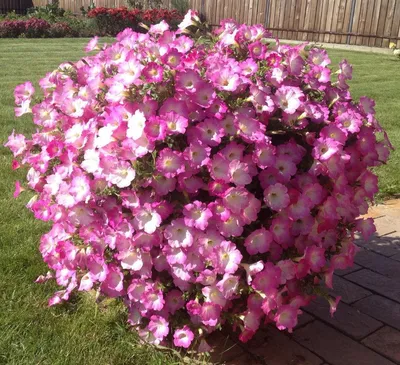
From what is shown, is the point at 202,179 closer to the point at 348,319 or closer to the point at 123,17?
the point at 348,319

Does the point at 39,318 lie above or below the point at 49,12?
above

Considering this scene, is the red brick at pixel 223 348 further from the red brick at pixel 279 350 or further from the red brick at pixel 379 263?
the red brick at pixel 379 263

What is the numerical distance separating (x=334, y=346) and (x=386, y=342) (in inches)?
10.4

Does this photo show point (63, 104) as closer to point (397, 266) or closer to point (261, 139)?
point (261, 139)

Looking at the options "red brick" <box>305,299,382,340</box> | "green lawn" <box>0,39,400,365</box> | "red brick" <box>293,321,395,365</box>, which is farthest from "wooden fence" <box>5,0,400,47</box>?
"red brick" <box>293,321,395,365</box>

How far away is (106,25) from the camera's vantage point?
19188 mm

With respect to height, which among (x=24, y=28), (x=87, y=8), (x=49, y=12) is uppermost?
(x=87, y=8)

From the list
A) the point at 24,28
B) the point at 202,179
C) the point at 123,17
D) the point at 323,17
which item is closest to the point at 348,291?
the point at 202,179

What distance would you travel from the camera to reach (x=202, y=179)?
2176mm

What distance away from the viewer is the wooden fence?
588 inches

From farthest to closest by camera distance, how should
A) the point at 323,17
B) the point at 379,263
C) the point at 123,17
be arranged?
the point at 123,17
the point at 323,17
the point at 379,263

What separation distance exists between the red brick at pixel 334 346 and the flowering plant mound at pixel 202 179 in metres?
0.33

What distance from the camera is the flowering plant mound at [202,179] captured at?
6.92ft

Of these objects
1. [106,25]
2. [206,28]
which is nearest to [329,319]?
[206,28]
